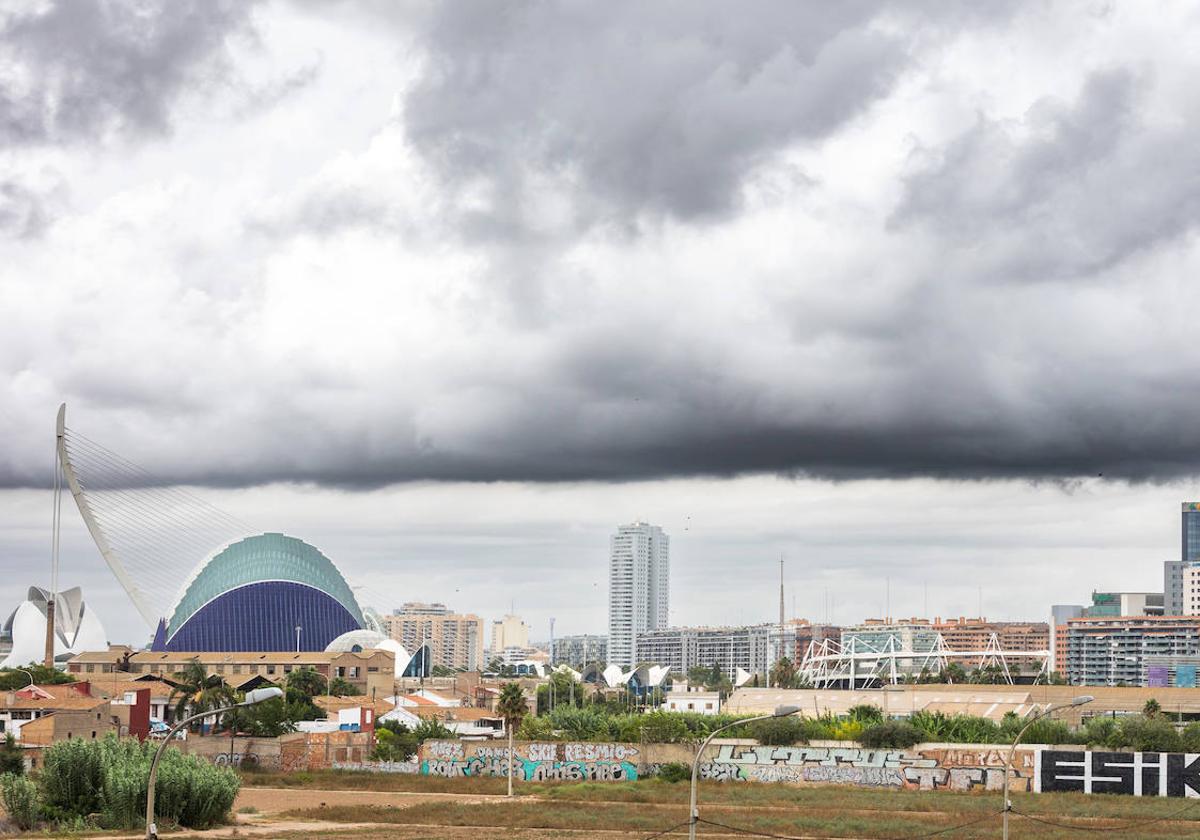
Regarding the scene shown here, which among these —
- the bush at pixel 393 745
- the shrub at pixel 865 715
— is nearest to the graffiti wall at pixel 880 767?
the bush at pixel 393 745

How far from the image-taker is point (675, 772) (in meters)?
103

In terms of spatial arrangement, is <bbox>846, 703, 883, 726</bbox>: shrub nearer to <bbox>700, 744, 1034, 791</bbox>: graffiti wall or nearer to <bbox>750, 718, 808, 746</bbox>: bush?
<bbox>750, 718, 808, 746</bbox>: bush

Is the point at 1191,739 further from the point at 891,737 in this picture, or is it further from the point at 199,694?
the point at 199,694

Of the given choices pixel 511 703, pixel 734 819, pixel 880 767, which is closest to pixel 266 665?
pixel 511 703

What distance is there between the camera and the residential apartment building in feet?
603

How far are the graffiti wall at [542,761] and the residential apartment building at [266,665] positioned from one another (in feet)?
241

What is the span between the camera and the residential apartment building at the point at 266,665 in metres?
184

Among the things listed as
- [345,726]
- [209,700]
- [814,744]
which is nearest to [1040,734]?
[814,744]

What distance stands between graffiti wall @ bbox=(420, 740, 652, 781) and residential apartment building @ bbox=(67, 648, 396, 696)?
73.4m

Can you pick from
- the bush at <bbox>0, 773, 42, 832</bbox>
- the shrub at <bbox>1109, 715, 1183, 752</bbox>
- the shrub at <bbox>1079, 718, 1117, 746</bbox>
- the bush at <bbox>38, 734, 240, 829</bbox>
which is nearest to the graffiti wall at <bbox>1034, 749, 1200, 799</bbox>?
the shrub at <bbox>1109, 715, 1183, 752</bbox>

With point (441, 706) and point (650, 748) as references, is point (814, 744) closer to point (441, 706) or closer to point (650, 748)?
point (650, 748)

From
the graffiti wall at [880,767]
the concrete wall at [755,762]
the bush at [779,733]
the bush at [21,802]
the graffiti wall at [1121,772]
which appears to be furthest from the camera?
the bush at [779,733]

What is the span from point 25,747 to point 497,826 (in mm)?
36380

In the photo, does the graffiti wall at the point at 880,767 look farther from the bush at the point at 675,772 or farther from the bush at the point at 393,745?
the bush at the point at 393,745
